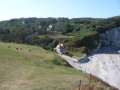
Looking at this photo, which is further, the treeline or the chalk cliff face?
Answer: the chalk cliff face

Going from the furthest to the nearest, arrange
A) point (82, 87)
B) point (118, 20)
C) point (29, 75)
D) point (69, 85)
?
point (118, 20) → point (29, 75) → point (69, 85) → point (82, 87)

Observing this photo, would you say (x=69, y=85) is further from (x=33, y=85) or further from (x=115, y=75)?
(x=115, y=75)

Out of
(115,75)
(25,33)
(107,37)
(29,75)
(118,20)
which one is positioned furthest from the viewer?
(118,20)

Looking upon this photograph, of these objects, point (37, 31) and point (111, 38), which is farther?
point (111, 38)

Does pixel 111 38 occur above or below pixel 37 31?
below

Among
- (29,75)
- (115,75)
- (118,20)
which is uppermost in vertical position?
(118,20)

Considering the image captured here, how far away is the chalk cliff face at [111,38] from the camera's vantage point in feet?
279

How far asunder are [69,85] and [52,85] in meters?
1.53

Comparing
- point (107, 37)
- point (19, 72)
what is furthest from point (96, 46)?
point (19, 72)

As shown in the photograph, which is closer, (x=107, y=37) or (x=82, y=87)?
(x=82, y=87)

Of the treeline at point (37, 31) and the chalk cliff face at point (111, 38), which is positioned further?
the chalk cliff face at point (111, 38)

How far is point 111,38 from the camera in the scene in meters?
87.5

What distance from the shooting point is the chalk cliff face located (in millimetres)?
84906

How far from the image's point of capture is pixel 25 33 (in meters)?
73.4
